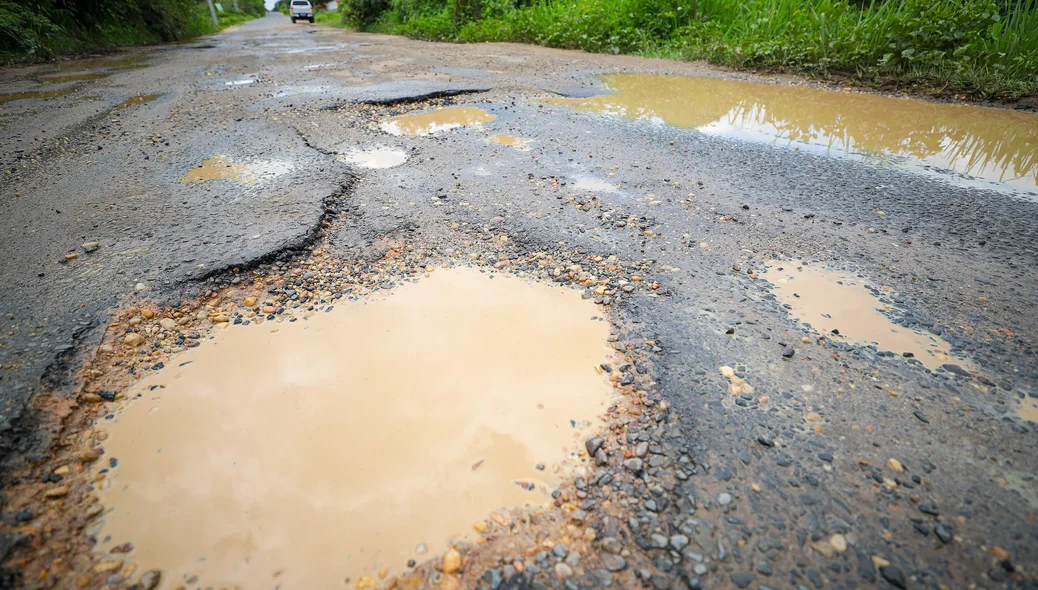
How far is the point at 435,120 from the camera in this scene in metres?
4.64

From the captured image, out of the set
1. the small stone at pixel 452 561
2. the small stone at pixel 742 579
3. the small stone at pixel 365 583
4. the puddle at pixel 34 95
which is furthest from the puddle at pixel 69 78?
the small stone at pixel 742 579

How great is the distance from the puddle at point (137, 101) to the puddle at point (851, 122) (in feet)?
16.0

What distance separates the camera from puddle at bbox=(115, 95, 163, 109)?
539 cm

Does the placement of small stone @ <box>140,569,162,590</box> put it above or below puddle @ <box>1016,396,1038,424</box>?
below

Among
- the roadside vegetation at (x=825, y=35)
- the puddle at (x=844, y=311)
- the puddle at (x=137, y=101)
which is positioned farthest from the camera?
the puddle at (x=137, y=101)

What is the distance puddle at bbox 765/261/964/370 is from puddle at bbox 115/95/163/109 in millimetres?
6720

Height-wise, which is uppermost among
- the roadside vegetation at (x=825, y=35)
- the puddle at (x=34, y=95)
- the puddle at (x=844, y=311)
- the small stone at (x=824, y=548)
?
the roadside vegetation at (x=825, y=35)

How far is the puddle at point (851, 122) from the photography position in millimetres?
3521

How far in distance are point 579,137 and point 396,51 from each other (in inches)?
302

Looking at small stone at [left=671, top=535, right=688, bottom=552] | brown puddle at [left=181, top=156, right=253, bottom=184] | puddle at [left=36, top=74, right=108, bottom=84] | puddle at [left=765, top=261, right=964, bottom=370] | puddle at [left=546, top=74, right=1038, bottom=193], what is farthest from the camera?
puddle at [left=36, top=74, right=108, bottom=84]

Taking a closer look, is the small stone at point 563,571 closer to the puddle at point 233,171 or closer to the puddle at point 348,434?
the puddle at point 348,434

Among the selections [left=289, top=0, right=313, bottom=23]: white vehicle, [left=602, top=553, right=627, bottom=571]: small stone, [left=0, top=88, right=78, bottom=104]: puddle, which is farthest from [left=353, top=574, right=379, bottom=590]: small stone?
[left=289, top=0, right=313, bottom=23]: white vehicle

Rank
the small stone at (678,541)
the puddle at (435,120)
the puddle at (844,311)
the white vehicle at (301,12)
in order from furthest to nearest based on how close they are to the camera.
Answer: the white vehicle at (301,12) < the puddle at (435,120) < the puddle at (844,311) < the small stone at (678,541)

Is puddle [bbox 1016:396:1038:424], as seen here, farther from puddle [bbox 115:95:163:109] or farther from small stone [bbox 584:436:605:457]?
puddle [bbox 115:95:163:109]
